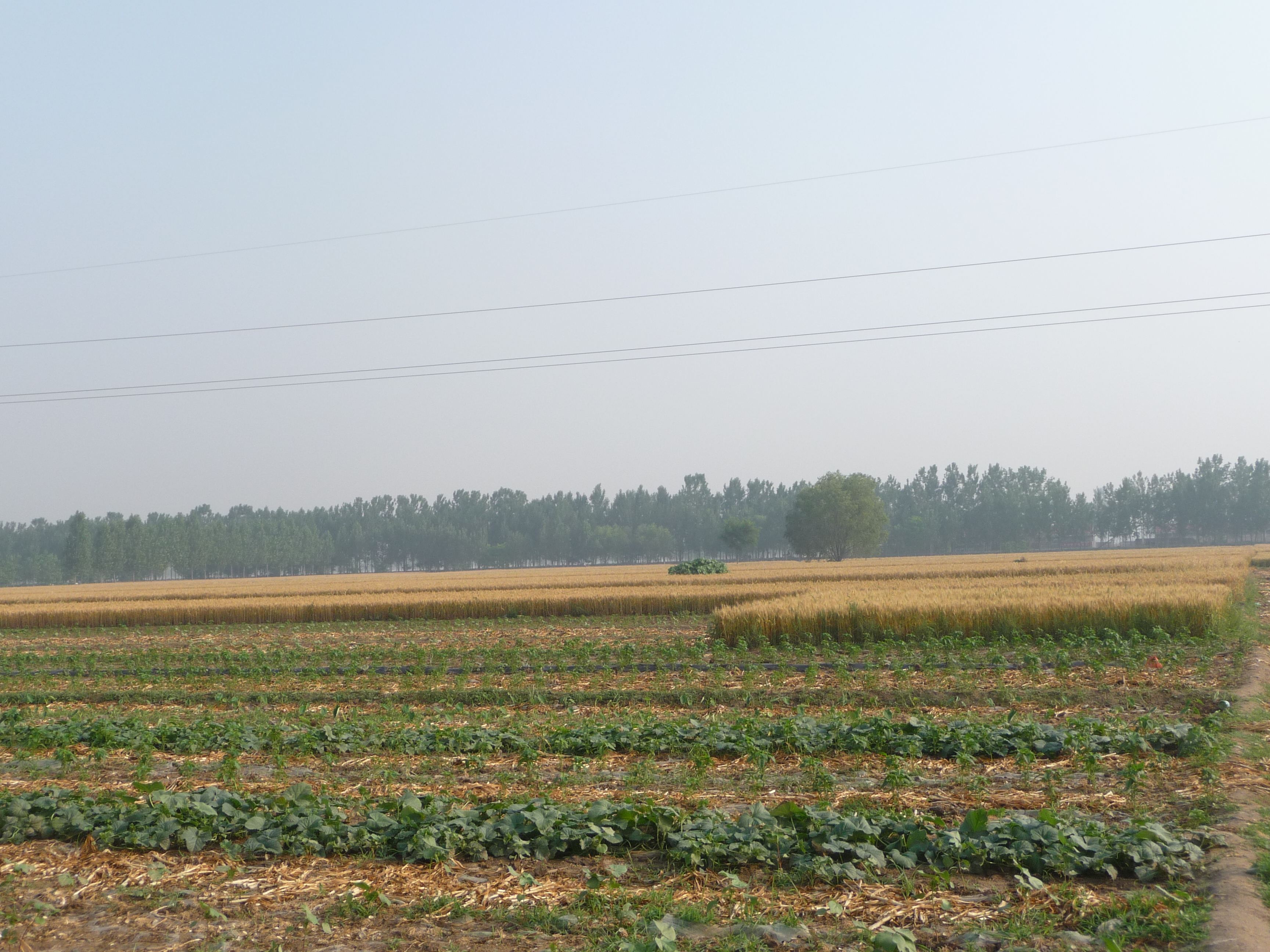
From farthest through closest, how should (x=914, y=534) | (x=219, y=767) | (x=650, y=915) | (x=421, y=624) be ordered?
1. (x=914, y=534)
2. (x=421, y=624)
3. (x=219, y=767)
4. (x=650, y=915)

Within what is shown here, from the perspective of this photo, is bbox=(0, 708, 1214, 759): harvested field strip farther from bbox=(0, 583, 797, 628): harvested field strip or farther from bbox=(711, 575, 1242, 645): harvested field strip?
bbox=(0, 583, 797, 628): harvested field strip

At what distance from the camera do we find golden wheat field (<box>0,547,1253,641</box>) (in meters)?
21.2

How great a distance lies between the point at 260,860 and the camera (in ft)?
22.7

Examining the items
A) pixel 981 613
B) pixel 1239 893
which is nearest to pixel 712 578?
pixel 981 613

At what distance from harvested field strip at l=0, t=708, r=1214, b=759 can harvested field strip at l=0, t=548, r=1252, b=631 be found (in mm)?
11358

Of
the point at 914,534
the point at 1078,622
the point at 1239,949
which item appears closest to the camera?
the point at 1239,949

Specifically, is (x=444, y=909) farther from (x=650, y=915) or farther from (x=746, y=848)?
(x=746, y=848)

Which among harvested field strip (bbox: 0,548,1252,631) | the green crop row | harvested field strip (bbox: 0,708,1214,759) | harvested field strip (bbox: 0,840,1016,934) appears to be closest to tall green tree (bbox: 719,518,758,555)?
harvested field strip (bbox: 0,548,1252,631)

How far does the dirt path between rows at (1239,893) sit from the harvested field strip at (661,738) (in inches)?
82.4

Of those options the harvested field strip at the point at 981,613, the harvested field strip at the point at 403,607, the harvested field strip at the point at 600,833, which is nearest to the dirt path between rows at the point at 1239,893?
the harvested field strip at the point at 600,833

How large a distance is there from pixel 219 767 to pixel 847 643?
1440cm

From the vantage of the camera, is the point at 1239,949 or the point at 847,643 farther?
the point at 847,643

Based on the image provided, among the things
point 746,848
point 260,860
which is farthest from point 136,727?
point 746,848

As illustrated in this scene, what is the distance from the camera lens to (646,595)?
34.7m
